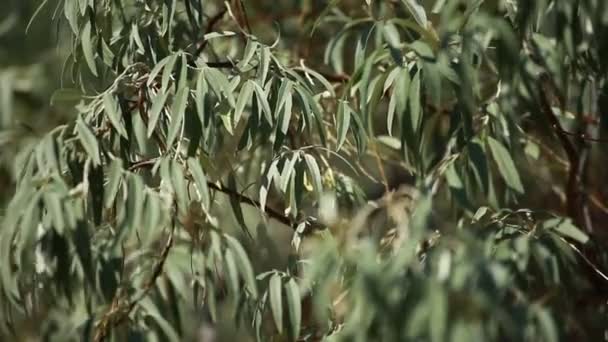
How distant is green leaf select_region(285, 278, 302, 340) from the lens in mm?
1589

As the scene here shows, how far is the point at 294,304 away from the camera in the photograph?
161 cm

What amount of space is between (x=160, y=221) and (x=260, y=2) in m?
1.23

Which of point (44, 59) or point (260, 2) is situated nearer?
point (260, 2)

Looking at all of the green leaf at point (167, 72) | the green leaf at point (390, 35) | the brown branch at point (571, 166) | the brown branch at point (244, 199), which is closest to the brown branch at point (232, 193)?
the brown branch at point (244, 199)

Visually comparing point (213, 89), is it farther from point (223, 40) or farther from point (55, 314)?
point (223, 40)

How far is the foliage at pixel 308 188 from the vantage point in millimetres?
1326

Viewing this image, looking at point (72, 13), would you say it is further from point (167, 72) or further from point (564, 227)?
point (564, 227)

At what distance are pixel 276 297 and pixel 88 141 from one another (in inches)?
13.7

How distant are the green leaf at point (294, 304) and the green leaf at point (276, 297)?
15 mm

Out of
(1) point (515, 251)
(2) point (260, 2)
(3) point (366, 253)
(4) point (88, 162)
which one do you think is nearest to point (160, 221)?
(4) point (88, 162)

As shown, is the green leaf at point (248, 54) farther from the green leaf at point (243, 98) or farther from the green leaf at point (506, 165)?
the green leaf at point (506, 165)

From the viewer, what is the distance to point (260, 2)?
8.79ft

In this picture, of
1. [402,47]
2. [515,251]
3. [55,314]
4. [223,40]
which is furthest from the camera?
[223,40]

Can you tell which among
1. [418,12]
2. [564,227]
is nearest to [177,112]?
[418,12]
